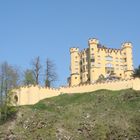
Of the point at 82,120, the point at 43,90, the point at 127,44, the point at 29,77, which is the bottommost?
the point at 82,120

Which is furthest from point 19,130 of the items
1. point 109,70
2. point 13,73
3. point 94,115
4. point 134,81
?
point 109,70

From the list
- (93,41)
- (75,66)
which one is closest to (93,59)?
(93,41)

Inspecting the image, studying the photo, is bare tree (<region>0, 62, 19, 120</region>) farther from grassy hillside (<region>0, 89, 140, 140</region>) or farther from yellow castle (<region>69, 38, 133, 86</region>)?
yellow castle (<region>69, 38, 133, 86</region>)

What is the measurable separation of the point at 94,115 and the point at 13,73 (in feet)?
73.3

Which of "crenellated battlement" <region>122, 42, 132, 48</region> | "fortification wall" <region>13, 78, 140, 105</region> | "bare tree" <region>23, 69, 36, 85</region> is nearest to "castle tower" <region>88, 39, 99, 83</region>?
"crenellated battlement" <region>122, 42, 132, 48</region>

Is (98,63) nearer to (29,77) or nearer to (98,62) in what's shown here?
(98,62)

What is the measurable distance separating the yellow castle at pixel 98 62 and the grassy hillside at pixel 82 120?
2541 centimetres

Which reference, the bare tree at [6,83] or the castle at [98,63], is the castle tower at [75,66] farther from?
the bare tree at [6,83]

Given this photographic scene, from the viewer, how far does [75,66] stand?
122938mm

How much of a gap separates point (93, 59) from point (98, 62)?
4.61 feet

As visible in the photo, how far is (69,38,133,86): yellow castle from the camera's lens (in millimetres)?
119125

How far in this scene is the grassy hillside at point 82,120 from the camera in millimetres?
80875

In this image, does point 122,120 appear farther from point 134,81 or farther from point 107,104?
point 134,81

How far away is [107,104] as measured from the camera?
90.2m
